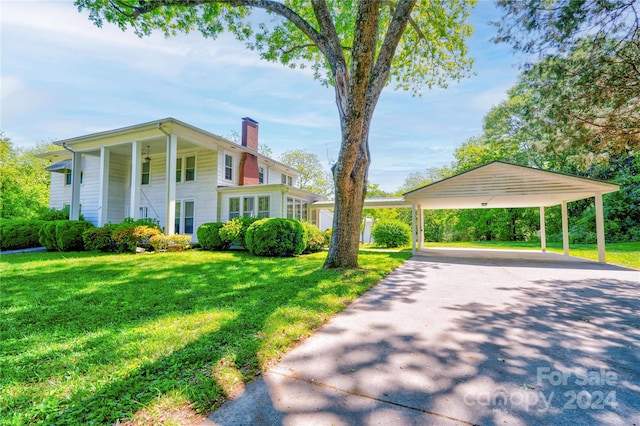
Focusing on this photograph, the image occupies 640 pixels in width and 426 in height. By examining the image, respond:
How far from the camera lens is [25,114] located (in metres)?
14.8

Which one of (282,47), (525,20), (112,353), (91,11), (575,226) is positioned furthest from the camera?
(575,226)

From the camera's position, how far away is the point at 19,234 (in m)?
11.9

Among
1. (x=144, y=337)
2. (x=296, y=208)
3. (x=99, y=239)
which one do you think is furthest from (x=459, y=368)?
(x=296, y=208)

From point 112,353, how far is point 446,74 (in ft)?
42.2

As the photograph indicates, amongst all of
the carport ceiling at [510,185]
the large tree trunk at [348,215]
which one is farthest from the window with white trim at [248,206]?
the large tree trunk at [348,215]

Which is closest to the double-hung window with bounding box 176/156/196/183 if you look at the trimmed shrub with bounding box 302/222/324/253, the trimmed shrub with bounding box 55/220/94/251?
the trimmed shrub with bounding box 55/220/94/251

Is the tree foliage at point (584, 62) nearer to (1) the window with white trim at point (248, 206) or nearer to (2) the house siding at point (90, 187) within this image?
(1) the window with white trim at point (248, 206)

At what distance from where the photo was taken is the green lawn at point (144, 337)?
1.67 metres

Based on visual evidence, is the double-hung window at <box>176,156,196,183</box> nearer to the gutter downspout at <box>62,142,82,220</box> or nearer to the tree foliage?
the gutter downspout at <box>62,142,82,220</box>

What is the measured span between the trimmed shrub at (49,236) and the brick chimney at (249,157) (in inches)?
304

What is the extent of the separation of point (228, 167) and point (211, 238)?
4.67 m

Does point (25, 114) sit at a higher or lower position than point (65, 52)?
higher

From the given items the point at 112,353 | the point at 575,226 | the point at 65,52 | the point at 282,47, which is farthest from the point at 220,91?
the point at 575,226

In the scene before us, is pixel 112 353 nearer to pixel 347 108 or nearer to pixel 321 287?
pixel 321 287
